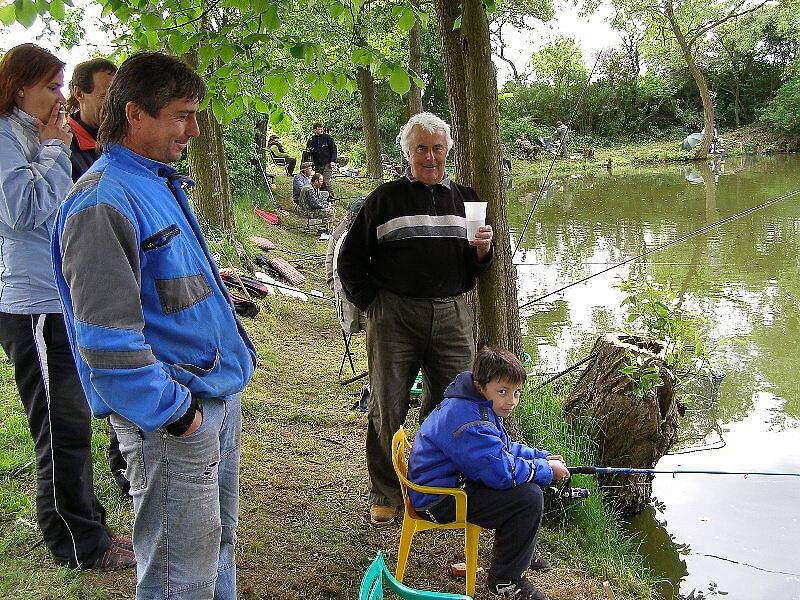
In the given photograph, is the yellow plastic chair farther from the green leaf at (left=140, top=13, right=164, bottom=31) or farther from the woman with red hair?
the green leaf at (left=140, top=13, right=164, bottom=31)

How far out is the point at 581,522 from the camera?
12.5ft

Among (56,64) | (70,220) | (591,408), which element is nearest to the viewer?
(70,220)

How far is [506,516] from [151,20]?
2726mm

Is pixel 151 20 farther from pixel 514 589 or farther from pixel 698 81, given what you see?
pixel 698 81

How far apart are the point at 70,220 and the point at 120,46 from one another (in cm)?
370

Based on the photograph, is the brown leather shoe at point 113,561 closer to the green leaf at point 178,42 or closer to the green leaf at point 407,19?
the green leaf at point 178,42

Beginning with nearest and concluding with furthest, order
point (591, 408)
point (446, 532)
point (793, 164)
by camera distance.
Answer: point (446, 532)
point (591, 408)
point (793, 164)

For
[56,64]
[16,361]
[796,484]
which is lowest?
[796,484]

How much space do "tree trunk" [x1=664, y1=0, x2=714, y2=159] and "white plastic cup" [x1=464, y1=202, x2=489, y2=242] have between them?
2433 centimetres

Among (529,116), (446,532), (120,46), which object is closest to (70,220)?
(446,532)

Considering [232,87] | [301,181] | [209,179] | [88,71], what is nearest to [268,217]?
[301,181]

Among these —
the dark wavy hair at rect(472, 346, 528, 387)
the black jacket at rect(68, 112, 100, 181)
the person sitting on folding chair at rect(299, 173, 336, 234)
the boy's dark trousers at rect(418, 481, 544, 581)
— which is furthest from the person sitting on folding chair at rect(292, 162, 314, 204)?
the boy's dark trousers at rect(418, 481, 544, 581)

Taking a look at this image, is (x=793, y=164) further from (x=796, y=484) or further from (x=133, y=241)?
(x=133, y=241)

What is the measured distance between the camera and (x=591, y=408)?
4453 millimetres
